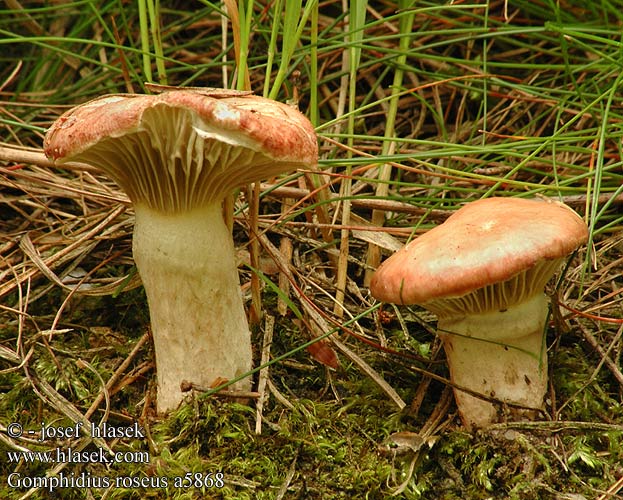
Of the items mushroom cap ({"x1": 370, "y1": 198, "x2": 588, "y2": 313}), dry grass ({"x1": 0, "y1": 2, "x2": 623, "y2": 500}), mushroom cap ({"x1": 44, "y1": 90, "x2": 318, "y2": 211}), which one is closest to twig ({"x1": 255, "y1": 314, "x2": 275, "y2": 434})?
dry grass ({"x1": 0, "y1": 2, "x2": 623, "y2": 500})

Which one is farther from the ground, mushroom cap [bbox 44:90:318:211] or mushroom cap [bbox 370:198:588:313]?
mushroom cap [bbox 44:90:318:211]

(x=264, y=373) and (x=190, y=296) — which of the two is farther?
(x=264, y=373)

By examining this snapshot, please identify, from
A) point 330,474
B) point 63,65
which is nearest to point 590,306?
point 330,474

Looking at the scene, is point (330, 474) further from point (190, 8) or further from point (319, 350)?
point (190, 8)

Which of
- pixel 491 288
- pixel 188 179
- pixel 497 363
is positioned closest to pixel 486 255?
pixel 491 288

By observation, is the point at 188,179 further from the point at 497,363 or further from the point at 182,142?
the point at 497,363

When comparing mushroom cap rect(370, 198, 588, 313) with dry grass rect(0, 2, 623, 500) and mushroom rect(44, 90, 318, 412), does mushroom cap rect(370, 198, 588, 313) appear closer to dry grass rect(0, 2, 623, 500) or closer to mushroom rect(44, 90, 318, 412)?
dry grass rect(0, 2, 623, 500)
